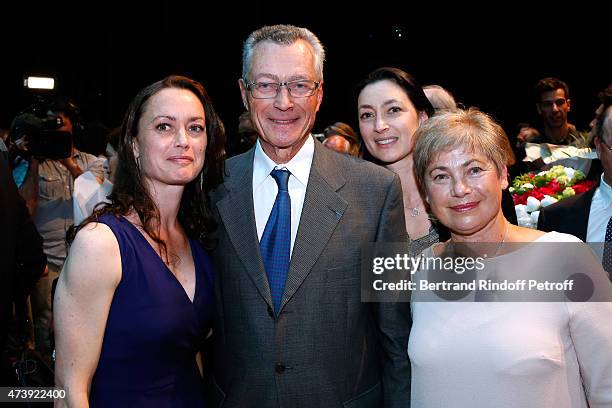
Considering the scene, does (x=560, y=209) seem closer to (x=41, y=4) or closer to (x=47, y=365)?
(x=47, y=365)

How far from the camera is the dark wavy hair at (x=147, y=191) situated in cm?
225

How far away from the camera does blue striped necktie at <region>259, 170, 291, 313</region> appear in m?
2.17

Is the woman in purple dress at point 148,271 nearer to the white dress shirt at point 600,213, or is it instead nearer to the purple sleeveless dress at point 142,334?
the purple sleeveless dress at point 142,334

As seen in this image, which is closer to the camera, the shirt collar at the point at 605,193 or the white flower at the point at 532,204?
the shirt collar at the point at 605,193

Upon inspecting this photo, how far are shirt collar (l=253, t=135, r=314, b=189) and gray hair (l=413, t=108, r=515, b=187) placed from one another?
0.45 m

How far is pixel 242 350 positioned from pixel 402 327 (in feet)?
1.99

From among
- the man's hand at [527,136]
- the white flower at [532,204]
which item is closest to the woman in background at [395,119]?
the white flower at [532,204]

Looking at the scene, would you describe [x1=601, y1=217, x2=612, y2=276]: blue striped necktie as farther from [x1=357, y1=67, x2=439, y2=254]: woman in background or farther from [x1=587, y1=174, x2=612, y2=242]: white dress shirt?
[x1=357, y1=67, x2=439, y2=254]: woman in background

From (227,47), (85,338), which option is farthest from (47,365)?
(227,47)

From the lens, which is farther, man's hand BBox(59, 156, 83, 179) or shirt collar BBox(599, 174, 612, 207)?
man's hand BBox(59, 156, 83, 179)

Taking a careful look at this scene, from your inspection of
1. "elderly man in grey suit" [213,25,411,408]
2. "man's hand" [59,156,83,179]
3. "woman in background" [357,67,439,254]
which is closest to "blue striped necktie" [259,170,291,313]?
"elderly man in grey suit" [213,25,411,408]

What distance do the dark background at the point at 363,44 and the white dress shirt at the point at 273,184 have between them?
5289 millimetres

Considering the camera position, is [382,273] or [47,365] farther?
[47,365]

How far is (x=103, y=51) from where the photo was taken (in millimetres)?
8633
